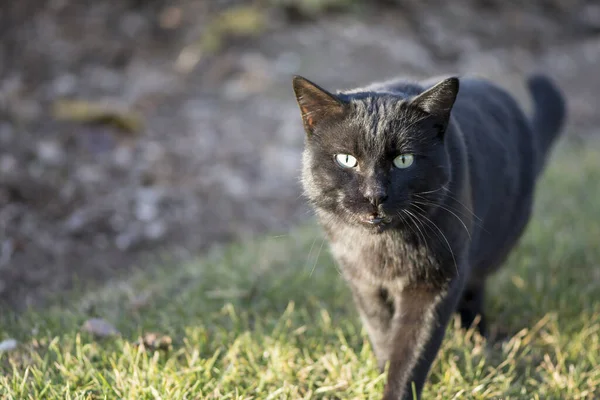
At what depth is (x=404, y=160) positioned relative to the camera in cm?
190

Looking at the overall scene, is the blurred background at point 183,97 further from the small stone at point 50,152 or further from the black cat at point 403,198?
the black cat at point 403,198

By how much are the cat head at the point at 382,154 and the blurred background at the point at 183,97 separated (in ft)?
5.80

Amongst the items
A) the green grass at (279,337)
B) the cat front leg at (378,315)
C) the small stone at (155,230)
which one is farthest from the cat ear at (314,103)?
the small stone at (155,230)

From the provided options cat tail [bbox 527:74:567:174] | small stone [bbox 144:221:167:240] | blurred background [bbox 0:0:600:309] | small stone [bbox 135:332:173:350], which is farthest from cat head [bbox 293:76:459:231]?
small stone [bbox 144:221:167:240]

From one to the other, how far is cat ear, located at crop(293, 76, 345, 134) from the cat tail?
1483 millimetres

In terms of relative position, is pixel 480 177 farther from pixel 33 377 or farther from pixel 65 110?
pixel 65 110

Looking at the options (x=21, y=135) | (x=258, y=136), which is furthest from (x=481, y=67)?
(x=21, y=135)

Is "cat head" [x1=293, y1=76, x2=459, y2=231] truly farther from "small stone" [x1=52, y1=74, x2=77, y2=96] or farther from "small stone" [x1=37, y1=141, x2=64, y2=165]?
"small stone" [x1=52, y1=74, x2=77, y2=96]

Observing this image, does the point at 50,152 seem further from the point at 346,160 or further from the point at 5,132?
the point at 346,160

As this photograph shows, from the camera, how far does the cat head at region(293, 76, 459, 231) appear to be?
1849 mm

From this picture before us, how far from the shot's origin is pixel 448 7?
299 inches

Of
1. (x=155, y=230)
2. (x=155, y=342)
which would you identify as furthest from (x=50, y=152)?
(x=155, y=342)

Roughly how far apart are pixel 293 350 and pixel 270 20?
4.89 m

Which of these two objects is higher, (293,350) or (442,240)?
(442,240)
